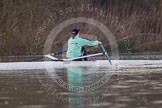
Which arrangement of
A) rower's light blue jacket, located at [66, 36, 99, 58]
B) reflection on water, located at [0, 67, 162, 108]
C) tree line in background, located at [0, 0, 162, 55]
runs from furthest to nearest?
1. tree line in background, located at [0, 0, 162, 55]
2. rower's light blue jacket, located at [66, 36, 99, 58]
3. reflection on water, located at [0, 67, 162, 108]

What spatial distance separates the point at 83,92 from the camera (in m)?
10.9

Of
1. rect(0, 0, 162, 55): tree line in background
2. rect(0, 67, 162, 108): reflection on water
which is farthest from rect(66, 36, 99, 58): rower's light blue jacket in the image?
rect(0, 0, 162, 55): tree line in background

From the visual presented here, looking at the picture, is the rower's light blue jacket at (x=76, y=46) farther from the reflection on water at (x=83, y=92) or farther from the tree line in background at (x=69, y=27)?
the tree line in background at (x=69, y=27)

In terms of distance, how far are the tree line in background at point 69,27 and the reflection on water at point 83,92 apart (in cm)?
1595

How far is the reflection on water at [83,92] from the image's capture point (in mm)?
9078

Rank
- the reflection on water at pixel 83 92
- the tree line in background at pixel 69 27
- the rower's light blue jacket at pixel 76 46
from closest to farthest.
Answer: the reflection on water at pixel 83 92 < the rower's light blue jacket at pixel 76 46 < the tree line in background at pixel 69 27

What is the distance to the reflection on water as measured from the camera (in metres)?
9.08

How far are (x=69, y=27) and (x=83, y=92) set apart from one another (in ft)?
66.4

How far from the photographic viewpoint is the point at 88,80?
44.2 feet

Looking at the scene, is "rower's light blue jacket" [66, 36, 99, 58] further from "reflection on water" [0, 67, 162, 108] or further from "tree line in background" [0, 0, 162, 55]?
"tree line in background" [0, 0, 162, 55]

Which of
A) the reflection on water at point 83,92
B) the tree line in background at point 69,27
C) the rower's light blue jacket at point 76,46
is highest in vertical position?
the tree line in background at point 69,27

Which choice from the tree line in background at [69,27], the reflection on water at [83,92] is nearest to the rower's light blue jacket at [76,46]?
the reflection on water at [83,92]

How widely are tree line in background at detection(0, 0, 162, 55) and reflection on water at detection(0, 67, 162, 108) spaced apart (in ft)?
52.3

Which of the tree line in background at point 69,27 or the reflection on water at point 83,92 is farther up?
the tree line in background at point 69,27
